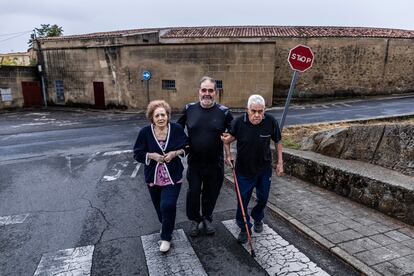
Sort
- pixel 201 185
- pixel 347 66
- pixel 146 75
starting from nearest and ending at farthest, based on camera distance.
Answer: pixel 201 185, pixel 146 75, pixel 347 66

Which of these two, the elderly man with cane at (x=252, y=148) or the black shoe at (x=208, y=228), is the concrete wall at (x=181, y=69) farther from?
the elderly man with cane at (x=252, y=148)

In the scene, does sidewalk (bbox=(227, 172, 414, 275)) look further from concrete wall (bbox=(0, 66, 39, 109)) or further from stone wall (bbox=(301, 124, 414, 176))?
concrete wall (bbox=(0, 66, 39, 109))

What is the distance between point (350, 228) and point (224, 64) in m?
16.6

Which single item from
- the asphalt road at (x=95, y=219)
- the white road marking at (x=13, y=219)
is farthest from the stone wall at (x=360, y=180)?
the white road marking at (x=13, y=219)

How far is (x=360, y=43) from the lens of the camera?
23203mm

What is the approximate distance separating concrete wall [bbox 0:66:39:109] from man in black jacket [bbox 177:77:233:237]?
24.4 m

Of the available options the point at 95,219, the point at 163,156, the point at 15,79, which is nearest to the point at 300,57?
the point at 163,156

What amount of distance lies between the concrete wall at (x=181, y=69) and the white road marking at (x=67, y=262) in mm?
16742

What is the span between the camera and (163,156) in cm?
387

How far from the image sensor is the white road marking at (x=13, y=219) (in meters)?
4.98

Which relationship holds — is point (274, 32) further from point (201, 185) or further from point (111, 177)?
point (201, 185)

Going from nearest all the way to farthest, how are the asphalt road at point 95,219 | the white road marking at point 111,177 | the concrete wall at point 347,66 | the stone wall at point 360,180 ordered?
the asphalt road at point 95,219 → the stone wall at point 360,180 → the white road marking at point 111,177 → the concrete wall at point 347,66

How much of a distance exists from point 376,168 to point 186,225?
353cm

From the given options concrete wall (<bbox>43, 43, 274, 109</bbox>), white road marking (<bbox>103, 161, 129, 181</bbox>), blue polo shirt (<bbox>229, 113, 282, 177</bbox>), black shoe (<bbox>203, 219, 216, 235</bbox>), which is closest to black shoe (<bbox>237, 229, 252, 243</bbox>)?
black shoe (<bbox>203, 219, 216, 235</bbox>)
